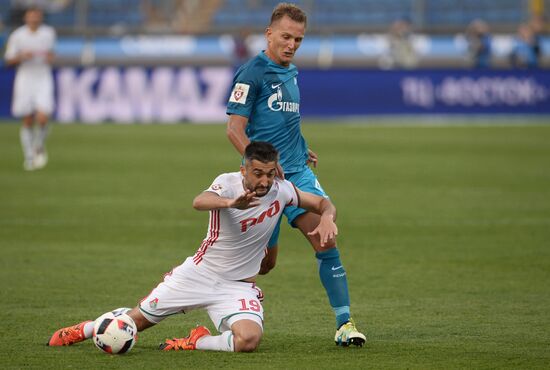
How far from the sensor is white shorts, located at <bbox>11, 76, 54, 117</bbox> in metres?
19.8

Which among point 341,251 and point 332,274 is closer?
point 332,274

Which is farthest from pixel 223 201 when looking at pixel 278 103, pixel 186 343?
pixel 278 103

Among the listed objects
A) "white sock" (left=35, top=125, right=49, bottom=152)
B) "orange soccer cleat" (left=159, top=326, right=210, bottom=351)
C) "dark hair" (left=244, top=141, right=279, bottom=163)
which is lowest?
"white sock" (left=35, top=125, right=49, bottom=152)

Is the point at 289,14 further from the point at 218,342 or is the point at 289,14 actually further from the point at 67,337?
the point at 67,337

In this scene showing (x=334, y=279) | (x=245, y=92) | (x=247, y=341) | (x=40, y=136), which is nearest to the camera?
(x=247, y=341)

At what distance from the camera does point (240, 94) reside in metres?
7.73

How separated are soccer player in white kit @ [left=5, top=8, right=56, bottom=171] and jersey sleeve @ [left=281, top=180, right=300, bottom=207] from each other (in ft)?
41.8

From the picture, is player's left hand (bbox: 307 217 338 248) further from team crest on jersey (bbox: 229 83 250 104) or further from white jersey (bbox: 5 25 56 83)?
white jersey (bbox: 5 25 56 83)

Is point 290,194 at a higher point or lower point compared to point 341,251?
higher

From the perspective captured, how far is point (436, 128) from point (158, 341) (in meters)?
20.7

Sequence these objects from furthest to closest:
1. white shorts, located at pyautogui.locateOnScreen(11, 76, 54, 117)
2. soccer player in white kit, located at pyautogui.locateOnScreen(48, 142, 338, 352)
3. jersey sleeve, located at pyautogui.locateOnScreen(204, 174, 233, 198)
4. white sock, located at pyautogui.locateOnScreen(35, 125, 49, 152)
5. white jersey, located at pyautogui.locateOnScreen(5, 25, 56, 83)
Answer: white shorts, located at pyautogui.locateOnScreen(11, 76, 54, 117) < white jersey, located at pyautogui.locateOnScreen(5, 25, 56, 83) < white sock, located at pyautogui.locateOnScreen(35, 125, 49, 152) < soccer player in white kit, located at pyautogui.locateOnScreen(48, 142, 338, 352) < jersey sleeve, located at pyautogui.locateOnScreen(204, 174, 233, 198)

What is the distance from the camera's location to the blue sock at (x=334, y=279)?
7.55 metres

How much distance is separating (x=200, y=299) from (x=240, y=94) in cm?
149

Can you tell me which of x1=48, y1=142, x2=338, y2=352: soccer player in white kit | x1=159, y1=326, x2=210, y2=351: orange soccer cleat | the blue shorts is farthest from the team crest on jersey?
x1=159, y1=326, x2=210, y2=351: orange soccer cleat
